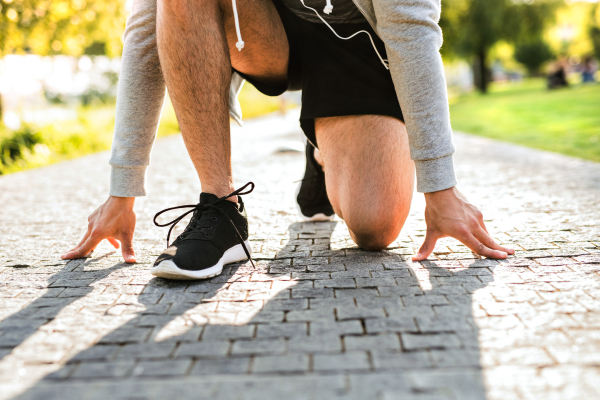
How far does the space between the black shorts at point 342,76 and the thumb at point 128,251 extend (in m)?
0.85

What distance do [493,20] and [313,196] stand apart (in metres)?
23.9

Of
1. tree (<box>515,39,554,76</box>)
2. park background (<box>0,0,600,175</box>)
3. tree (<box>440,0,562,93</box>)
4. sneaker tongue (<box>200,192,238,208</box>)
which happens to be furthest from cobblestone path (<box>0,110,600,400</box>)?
tree (<box>515,39,554,76</box>)

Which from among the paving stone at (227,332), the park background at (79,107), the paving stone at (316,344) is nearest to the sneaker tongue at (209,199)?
the paving stone at (227,332)

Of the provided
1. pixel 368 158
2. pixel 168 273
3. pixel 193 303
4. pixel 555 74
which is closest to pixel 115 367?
pixel 193 303

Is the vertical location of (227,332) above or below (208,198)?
below

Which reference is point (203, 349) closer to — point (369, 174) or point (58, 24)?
point (369, 174)

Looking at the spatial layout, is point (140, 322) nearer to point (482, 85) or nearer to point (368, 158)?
point (368, 158)

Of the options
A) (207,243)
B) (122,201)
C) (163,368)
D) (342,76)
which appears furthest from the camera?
(342,76)

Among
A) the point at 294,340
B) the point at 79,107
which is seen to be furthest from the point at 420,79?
the point at 79,107

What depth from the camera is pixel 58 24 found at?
31.9 ft

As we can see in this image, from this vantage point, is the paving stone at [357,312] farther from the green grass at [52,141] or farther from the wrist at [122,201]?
the green grass at [52,141]

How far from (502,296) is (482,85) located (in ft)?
96.0

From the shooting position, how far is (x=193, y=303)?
4.80 ft

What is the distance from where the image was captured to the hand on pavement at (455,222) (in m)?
1.67
